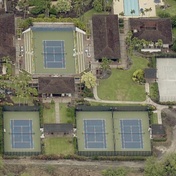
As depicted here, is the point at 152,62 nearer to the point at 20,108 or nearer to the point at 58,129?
the point at 58,129

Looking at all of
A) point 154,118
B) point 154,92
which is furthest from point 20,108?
point 154,92

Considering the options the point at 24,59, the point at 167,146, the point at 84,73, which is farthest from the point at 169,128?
the point at 24,59

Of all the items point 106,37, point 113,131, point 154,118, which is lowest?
point 113,131

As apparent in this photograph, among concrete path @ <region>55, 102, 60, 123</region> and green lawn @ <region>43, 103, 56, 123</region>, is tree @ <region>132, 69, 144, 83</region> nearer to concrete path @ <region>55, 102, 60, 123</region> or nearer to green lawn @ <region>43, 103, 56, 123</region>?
concrete path @ <region>55, 102, 60, 123</region>

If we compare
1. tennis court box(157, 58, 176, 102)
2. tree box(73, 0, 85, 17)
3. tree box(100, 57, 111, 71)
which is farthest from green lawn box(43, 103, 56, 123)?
tree box(73, 0, 85, 17)

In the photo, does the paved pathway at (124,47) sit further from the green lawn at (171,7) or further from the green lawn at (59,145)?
the green lawn at (59,145)

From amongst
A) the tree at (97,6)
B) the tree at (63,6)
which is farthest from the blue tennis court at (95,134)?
the tree at (97,6)
